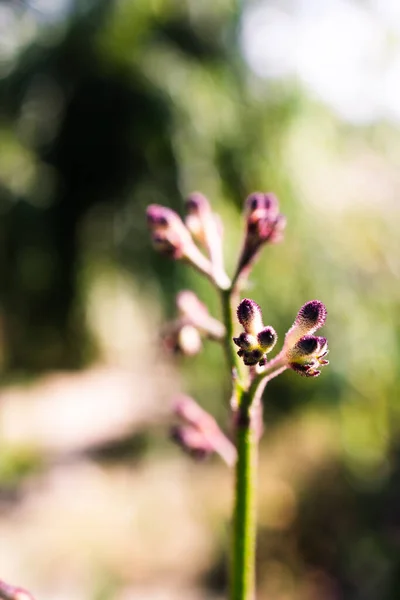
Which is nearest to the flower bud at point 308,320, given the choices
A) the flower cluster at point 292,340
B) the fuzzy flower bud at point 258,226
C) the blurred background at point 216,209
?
the flower cluster at point 292,340

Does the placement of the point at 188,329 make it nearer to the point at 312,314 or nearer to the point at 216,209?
the point at 312,314

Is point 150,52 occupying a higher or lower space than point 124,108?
higher

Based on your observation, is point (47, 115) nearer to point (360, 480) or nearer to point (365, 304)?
point (365, 304)

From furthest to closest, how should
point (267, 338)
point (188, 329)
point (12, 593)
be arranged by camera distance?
point (188, 329) → point (12, 593) → point (267, 338)

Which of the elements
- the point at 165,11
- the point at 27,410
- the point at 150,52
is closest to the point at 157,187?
the point at 150,52

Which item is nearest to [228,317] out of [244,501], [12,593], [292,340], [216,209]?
[292,340]

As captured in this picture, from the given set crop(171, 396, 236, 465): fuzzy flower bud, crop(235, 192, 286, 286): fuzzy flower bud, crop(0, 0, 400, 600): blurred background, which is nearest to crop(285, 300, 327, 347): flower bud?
crop(235, 192, 286, 286): fuzzy flower bud

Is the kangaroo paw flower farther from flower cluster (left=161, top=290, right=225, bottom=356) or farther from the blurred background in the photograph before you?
the blurred background
